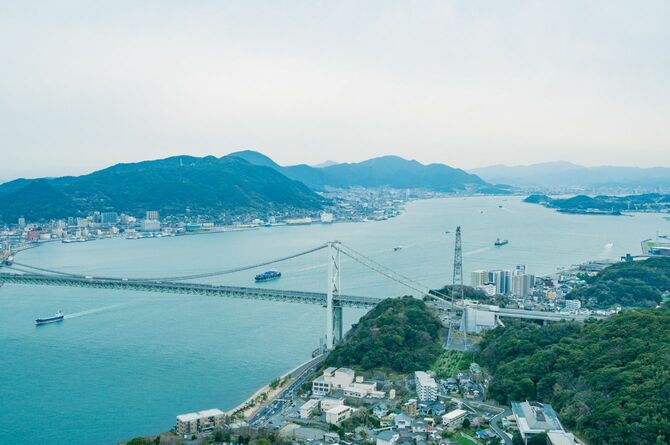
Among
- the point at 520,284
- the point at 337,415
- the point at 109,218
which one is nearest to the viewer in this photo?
the point at 337,415

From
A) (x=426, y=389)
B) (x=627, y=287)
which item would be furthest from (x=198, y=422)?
(x=627, y=287)

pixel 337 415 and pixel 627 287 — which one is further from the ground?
pixel 627 287

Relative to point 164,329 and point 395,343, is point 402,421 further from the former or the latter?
point 164,329

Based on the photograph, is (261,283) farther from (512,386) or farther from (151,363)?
(512,386)

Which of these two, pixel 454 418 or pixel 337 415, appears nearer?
pixel 454 418

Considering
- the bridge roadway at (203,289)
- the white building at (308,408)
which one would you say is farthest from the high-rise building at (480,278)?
the white building at (308,408)

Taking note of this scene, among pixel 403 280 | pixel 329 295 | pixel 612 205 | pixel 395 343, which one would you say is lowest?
pixel 403 280

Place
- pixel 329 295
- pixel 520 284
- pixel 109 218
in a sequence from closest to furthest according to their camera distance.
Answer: pixel 329 295 < pixel 520 284 < pixel 109 218

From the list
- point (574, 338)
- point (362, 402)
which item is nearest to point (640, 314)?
point (574, 338)
